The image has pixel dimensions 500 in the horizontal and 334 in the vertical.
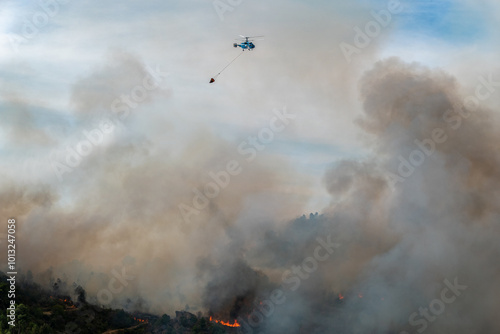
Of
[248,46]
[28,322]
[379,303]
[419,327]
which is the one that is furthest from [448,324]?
[28,322]

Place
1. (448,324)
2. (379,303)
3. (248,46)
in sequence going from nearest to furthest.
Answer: (248,46), (448,324), (379,303)

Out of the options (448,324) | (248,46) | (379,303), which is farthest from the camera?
(379,303)

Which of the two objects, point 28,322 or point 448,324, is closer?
point 448,324

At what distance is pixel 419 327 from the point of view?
612 ft

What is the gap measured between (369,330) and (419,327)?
1899 centimetres

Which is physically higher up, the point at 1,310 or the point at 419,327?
the point at 419,327

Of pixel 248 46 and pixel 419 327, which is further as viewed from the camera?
pixel 419 327

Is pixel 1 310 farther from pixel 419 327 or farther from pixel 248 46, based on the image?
pixel 419 327

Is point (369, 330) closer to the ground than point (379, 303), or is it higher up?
closer to the ground

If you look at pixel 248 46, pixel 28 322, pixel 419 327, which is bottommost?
pixel 28 322

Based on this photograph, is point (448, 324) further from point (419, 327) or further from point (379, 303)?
point (379, 303)

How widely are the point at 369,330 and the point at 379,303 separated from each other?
1266 centimetres

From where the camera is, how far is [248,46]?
5281 inches

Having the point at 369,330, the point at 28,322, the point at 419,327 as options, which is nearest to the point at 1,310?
the point at 28,322
